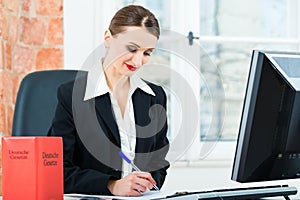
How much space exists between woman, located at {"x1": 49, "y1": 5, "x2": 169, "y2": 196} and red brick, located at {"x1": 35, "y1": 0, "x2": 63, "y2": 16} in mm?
1007

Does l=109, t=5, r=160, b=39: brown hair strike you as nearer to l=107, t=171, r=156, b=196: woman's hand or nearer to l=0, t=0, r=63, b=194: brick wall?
l=107, t=171, r=156, b=196: woman's hand

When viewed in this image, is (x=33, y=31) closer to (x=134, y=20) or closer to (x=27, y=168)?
(x=134, y=20)

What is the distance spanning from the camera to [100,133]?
1.75 m

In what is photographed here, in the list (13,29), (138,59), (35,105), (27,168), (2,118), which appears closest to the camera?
(27,168)

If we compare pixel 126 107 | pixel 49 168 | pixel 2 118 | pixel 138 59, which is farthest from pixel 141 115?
pixel 2 118

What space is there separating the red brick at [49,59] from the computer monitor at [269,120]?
1.61m

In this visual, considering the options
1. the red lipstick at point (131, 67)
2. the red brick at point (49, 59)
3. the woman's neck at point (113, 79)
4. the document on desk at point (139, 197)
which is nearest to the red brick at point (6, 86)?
the red brick at point (49, 59)

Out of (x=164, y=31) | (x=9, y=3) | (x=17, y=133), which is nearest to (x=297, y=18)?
(x=164, y=31)

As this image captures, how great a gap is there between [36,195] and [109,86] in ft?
1.97

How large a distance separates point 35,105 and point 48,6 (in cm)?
91

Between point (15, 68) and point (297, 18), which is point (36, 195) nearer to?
point (15, 68)

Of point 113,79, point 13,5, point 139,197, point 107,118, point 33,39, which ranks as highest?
point 13,5

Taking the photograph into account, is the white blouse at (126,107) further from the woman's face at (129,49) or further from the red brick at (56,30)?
the red brick at (56,30)

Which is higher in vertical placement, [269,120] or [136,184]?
[269,120]
